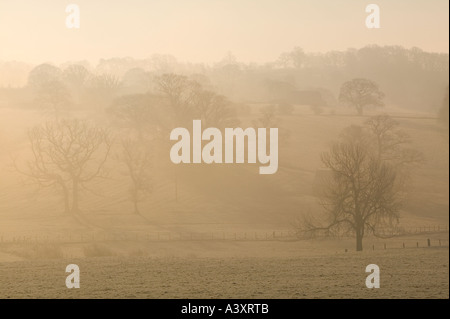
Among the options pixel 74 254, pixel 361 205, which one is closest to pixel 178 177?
pixel 74 254

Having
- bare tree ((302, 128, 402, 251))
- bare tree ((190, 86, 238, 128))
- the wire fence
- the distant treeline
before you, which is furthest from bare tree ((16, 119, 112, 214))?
bare tree ((302, 128, 402, 251))

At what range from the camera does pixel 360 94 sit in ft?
254

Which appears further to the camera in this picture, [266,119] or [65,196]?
[266,119]

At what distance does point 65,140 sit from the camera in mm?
79062

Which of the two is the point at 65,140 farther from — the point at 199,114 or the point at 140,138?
the point at 199,114

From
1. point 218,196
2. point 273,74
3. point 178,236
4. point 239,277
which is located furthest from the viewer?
point 273,74

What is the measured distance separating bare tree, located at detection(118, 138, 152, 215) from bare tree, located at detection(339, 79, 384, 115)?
2516 centimetres

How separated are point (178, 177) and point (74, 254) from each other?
2964cm

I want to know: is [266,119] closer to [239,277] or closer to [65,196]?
[65,196]

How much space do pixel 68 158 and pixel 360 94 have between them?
112 ft

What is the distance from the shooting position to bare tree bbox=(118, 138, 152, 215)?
68.0 metres

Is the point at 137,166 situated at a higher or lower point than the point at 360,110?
lower

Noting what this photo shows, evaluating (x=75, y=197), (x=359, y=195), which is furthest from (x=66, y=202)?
(x=359, y=195)

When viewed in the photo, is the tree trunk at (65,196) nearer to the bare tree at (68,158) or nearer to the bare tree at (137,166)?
the bare tree at (68,158)
